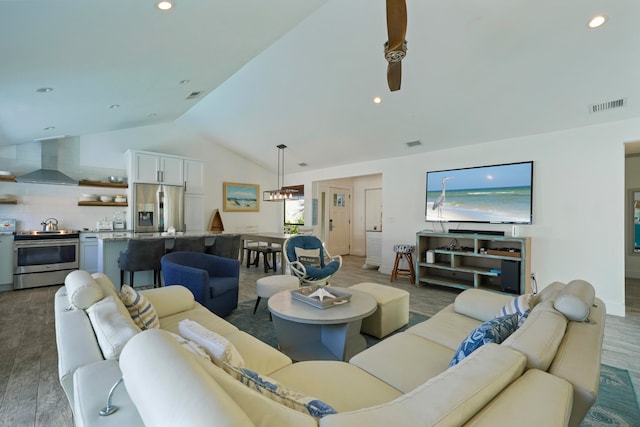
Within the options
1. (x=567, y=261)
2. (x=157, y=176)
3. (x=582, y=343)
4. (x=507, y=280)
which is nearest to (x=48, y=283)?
(x=157, y=176)

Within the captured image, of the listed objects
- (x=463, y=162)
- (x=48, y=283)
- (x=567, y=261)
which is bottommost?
(x=48, y=283)

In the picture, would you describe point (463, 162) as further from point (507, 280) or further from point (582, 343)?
point (582, 343)

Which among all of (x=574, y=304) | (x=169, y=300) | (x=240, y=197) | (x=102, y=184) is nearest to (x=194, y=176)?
(x=240, y=197)

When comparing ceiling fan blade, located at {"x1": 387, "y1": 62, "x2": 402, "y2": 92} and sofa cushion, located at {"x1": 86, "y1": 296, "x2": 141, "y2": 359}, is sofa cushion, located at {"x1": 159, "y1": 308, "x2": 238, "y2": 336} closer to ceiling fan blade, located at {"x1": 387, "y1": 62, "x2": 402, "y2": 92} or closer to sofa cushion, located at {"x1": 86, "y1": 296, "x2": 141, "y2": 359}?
sofa cushion, located at {"x1": 86, "y1": 296, "x2": 141, "y2": 359}

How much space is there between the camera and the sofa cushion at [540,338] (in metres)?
1.08

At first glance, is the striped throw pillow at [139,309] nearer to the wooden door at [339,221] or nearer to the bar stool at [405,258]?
the bar stool at [405,258]

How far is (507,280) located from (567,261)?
31.0 inches

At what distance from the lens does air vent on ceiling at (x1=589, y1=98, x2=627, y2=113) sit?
3.35m

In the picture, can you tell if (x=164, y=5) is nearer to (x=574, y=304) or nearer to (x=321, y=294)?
(x=321, y=294)

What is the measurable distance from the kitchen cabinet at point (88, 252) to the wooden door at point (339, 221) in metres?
5.25

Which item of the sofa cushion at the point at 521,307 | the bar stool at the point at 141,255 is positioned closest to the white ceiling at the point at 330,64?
the bar stool at the point at 141,255

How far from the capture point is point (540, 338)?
1.19 m

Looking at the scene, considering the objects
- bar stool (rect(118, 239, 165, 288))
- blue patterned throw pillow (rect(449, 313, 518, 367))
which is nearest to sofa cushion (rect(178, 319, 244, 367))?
blue patterned throw pillow (rect(449, 313, 518, 367))

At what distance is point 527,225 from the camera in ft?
14.0
